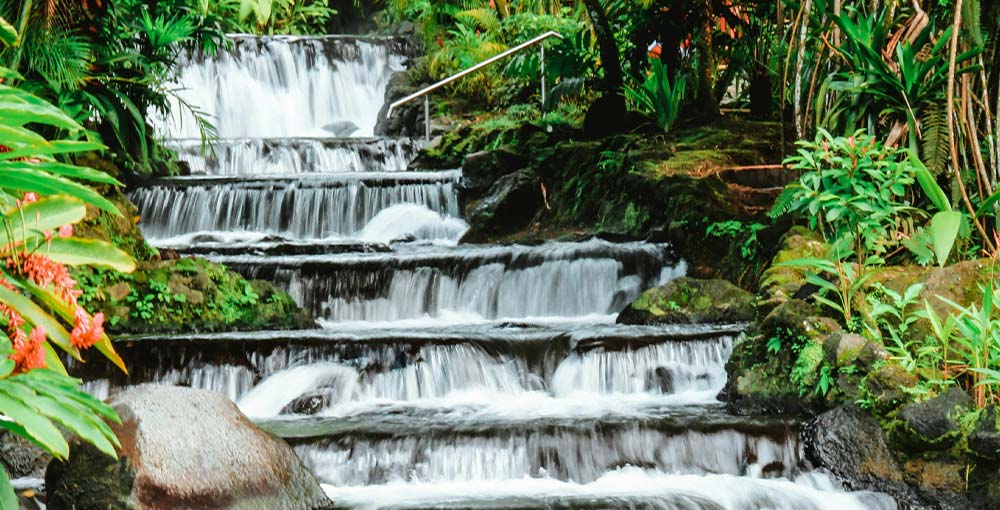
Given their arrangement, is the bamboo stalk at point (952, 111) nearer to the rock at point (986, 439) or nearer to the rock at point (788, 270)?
the rock at point (788, 270)

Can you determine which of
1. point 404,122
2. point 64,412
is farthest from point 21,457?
point 404,122

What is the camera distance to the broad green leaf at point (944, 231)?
5512 mm

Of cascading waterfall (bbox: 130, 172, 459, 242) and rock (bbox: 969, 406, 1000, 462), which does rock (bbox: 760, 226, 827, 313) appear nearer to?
rock (bbox: 969, 406, 1000, 462)

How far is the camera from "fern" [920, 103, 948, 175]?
21.0 feet

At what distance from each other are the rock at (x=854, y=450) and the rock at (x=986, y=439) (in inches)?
15.6

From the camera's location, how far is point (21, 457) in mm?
5199

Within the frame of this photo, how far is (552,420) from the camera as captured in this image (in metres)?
5.45

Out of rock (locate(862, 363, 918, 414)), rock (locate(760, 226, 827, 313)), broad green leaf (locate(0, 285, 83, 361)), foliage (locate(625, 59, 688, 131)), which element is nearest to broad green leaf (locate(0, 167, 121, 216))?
broad green leaf (locate(0, 285, 83, 361))

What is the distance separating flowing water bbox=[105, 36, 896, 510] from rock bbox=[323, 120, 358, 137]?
5.56 m

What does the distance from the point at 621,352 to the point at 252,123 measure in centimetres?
1114

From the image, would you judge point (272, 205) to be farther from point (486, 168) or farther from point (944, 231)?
point (944, 231)

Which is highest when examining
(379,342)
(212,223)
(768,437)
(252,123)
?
(252,123)

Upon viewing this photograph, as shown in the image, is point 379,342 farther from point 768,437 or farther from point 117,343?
point 768,437

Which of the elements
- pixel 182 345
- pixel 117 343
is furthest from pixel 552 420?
pixel 117 343
